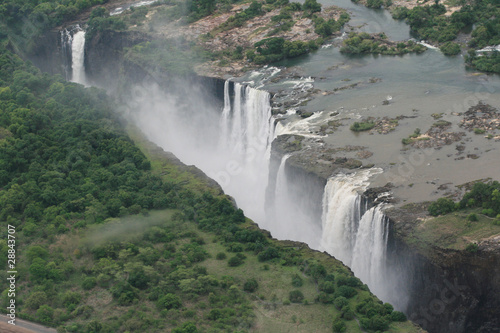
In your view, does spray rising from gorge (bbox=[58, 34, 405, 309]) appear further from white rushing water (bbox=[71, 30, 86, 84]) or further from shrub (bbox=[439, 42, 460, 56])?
shrub (bbox=[439, 42, 460, 56])

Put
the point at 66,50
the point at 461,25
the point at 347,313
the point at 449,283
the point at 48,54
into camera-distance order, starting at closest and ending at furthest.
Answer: the point at 347,313 < the point at 449,283 < the point at 461,25 < the point at 66,50 < the point at 48,54

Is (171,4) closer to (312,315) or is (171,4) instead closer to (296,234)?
(296,234)

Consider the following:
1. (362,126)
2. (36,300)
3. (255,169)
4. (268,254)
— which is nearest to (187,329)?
(268,254)

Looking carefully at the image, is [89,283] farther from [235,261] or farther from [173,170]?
[173,170]

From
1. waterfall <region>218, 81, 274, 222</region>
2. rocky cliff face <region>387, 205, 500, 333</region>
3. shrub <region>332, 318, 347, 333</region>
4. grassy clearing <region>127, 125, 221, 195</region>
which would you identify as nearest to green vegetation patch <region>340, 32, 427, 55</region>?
waterfall <region>218, 81, 274, 222</region>

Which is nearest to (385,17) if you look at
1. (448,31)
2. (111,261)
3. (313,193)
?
(448,31)
